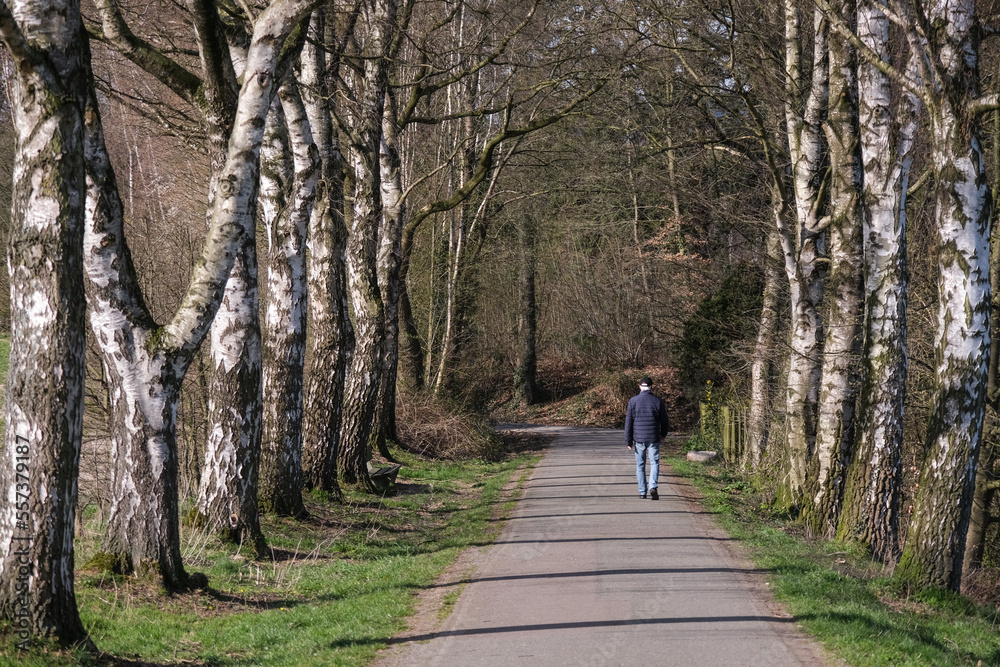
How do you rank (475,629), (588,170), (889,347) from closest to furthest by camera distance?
(475,629) < (889,347) < (588,170)

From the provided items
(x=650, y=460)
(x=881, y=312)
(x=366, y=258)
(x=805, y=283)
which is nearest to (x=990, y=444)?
(x=805, y=283)

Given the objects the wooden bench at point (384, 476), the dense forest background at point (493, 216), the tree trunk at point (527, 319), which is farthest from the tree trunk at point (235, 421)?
the tree trunk at point (527, 319)

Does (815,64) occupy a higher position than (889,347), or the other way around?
(815,64)

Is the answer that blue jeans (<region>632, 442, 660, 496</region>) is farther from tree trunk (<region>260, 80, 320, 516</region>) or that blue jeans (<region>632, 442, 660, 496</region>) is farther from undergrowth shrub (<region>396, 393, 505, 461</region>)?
undergrowth shrub (<region>396, 393, 505, 461</region>)

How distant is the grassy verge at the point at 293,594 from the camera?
6859 millimetres

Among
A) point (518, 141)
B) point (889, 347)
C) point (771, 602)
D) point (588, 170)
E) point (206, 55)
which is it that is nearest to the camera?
point (771, 602)

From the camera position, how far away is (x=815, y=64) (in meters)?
14.8

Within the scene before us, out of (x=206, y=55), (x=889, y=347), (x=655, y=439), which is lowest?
(x=655, y=439)

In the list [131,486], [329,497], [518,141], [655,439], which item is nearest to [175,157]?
[518,141]

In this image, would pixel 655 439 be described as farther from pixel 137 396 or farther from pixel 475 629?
pixel 137 396

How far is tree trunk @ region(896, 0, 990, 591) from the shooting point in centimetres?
955

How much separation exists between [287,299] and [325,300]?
6.37 feet

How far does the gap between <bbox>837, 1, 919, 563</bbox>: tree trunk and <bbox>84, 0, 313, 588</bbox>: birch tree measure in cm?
717

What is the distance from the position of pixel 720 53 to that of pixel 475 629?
1176 centimetres
